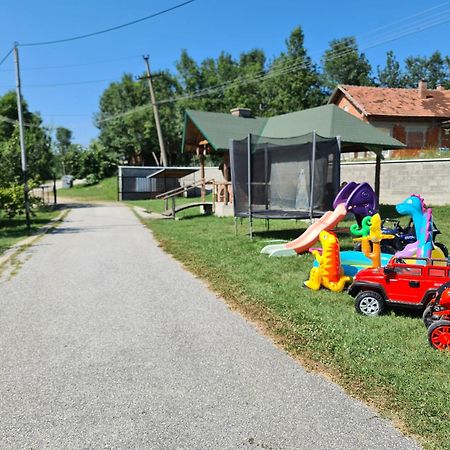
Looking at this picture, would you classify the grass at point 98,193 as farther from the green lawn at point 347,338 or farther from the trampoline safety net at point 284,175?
the green lawn at point 347,338

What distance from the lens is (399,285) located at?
527 cm

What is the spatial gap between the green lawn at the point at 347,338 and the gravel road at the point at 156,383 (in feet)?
0.64

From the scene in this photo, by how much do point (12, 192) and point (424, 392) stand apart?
17.5m

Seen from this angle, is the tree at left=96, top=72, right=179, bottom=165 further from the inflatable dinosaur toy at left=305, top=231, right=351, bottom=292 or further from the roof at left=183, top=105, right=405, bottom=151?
the inflatable dinosaur toy at left=305, top=231, right=351, bottom=292

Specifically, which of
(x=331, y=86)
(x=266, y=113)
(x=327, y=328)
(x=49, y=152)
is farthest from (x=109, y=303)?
(x=331, y=86)

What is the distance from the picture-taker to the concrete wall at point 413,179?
17438mm

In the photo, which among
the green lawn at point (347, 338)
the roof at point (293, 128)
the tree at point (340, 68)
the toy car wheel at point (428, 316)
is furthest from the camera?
the tree at point (340, 68)

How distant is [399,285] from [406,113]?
30.4 meters

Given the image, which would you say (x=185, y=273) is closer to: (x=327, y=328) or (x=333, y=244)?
(x=333, y=244)

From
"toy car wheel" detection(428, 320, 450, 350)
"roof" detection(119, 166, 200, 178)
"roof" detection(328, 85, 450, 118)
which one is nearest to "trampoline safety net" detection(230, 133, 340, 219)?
"toy car wheel" detection(428, 320, 450, 350)

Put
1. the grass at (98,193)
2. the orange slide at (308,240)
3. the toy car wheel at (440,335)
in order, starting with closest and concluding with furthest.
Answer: the toy car wheel at (440,335) < the orange slide at (308,240) < the grass at (98,193)

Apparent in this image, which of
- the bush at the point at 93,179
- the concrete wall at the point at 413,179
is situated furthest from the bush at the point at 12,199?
the bush at the point at 93,179

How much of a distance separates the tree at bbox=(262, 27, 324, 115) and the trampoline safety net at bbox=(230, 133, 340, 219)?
37637mm

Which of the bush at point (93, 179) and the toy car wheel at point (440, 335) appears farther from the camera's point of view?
the bush at point (93, 179)
